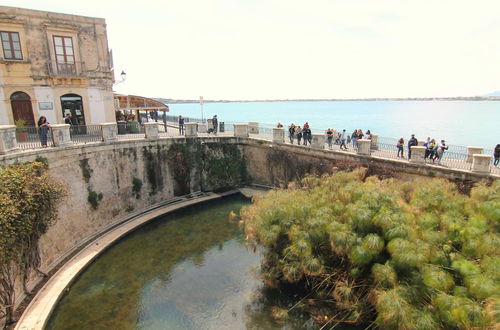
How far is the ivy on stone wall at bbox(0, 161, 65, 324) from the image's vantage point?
8820mm

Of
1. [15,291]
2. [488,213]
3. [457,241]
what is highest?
[488,213]

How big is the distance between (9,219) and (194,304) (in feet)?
20.9

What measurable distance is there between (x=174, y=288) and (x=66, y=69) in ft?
46.2

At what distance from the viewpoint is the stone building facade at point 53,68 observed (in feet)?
53.2

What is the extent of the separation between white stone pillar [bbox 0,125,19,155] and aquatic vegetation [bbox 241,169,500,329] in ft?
30.7

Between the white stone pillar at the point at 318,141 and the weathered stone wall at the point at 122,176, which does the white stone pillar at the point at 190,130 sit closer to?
the weathered stone wall at the point at 122,176

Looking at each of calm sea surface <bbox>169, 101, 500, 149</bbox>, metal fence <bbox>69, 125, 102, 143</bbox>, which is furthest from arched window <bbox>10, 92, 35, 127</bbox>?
calm sea surface <bbox>169, 101, 500, 149</bbox>

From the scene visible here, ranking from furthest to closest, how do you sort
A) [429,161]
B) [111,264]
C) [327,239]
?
[429,161], [111,264], [327,239]

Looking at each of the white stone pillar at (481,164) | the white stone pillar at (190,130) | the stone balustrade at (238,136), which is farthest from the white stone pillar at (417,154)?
the white stone pillar at (190,130)

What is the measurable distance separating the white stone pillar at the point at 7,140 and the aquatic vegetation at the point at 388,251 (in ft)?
30.7

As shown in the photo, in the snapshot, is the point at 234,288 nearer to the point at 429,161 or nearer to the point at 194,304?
the point at 194,304

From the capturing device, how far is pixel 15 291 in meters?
10.3

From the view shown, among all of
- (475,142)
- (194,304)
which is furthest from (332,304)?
(475,142)

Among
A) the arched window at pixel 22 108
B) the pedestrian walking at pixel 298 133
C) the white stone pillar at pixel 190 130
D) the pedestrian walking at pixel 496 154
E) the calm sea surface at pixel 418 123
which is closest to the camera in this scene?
the pedestrian walking at pixel 496 154
